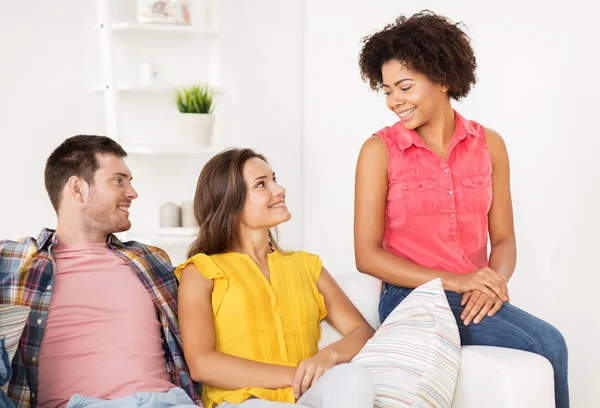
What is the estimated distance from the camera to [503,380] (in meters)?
1.92

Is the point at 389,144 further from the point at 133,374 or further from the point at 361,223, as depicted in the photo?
the point at 133,374

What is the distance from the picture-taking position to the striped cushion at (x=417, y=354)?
1.95m

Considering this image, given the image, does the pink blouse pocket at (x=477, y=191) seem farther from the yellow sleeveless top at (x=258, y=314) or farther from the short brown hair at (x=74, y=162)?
the short brown hair at (x=74, y=162)

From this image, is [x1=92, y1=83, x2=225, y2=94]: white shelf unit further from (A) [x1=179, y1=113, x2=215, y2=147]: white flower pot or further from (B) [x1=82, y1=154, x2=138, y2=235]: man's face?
(B) [x1=82, y1=154, x2=138, y2=235]: man's face

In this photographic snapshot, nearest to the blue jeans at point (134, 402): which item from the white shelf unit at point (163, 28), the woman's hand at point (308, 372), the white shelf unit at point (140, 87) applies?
the woman's hand at point (308, 372)

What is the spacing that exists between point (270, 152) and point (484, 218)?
77.4 inches

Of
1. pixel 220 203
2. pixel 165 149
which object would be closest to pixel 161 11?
pixel 165 149

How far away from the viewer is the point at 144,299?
2170mm

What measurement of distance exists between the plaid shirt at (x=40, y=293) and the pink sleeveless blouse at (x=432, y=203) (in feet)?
2.13

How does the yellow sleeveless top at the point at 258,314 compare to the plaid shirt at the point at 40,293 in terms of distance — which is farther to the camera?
the yellow sleeveless top at the point at 258,314

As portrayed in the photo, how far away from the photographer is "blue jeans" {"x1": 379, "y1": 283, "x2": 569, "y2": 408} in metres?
2.11

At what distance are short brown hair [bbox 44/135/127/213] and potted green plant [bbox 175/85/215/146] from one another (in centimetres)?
146

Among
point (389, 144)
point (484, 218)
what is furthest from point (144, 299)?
point (484, 218)

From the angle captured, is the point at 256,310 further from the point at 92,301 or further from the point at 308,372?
the point at 92,301
